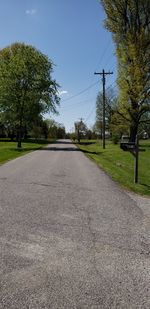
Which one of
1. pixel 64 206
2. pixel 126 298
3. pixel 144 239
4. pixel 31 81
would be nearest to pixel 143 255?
pixel 144 239

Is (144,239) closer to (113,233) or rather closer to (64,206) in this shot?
(113,233)

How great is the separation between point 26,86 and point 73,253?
41.1 m

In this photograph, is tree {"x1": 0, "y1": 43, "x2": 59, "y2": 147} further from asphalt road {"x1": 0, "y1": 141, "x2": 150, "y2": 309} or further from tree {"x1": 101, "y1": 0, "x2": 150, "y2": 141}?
asphalt road {"x1": 0, "y1": 141, "x2": 150, "y2": 309}

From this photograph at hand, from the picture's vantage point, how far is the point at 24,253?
5.32 metres

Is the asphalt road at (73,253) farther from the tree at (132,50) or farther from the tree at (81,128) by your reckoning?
the tree at (81,128)

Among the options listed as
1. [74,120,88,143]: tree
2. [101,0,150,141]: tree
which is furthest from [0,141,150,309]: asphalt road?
[74,120,88,143]: tree

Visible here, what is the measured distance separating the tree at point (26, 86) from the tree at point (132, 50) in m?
9.84

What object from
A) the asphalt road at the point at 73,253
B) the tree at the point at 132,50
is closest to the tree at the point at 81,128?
the tree at the point at 132,50

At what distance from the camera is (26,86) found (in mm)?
45188

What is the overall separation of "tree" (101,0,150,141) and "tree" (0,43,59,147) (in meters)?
9.84

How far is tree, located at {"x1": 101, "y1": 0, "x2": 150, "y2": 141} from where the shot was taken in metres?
36.7

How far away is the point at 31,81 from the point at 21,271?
4182 cm

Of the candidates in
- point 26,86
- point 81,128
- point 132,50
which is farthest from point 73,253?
point 81,128

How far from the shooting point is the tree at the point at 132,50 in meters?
36.7
